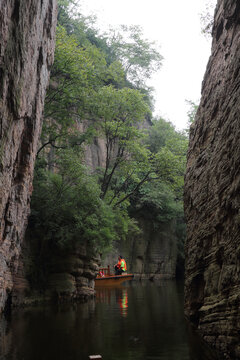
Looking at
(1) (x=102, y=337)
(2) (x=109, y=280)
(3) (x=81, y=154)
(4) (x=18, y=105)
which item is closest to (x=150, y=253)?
(2) (x=109, y=280)

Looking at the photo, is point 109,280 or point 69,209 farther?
point 109,280

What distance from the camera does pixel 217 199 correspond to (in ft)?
25.2

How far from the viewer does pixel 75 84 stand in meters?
20.8

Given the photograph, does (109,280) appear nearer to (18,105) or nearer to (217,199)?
(18,105)

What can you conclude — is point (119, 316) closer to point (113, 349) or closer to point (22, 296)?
point (113, 349)

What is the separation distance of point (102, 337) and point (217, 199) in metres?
4.05

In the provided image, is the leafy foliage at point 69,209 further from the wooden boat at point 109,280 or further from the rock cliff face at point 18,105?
the wooden boat at point 109,280

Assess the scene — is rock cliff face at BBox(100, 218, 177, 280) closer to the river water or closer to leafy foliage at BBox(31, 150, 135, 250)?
leafy foliage at BBox(31, 150, 135, 250)

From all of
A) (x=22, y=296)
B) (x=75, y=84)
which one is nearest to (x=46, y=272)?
(x=22, y=296)

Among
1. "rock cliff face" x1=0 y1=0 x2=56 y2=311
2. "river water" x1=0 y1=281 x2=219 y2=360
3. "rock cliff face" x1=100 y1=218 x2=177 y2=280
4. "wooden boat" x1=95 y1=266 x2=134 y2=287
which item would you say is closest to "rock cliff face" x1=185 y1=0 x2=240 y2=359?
"river water" x1=0 y1=281 x2=219 y2=360

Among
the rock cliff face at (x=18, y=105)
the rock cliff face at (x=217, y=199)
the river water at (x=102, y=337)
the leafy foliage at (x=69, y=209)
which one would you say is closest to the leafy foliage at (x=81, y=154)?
the leafy foliage at (x=69, y=209)

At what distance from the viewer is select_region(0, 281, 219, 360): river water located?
→ 6.81 m

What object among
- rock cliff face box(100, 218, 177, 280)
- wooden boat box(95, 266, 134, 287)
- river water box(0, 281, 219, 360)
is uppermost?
rock cliff face box(100, 218, 177, 280)

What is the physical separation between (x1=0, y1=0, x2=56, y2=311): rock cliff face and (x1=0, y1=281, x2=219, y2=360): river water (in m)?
2.47
